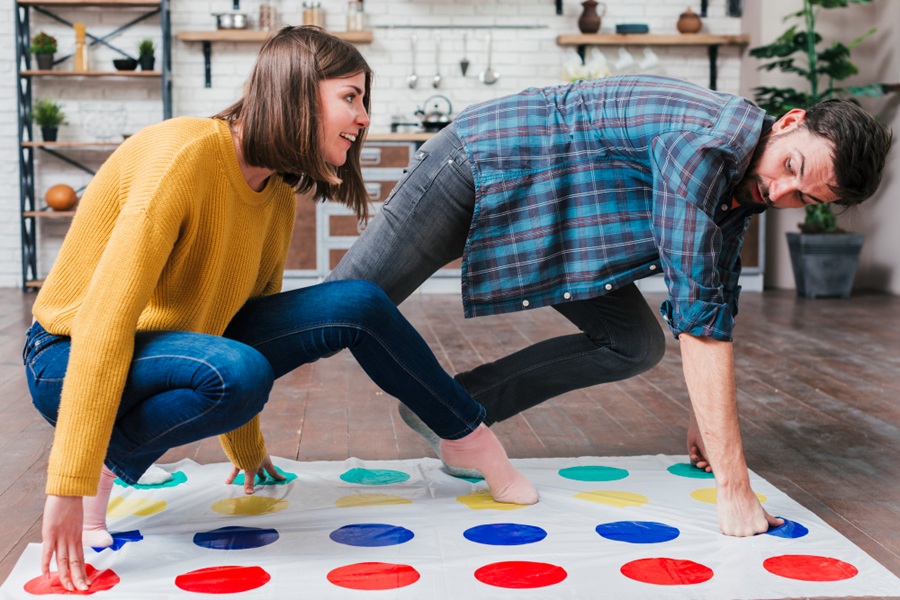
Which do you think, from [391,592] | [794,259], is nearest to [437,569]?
[391,592]

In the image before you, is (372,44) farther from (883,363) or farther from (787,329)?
(883,363)

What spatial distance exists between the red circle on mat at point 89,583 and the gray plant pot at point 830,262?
4612 mm

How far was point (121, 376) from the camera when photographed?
1300mm

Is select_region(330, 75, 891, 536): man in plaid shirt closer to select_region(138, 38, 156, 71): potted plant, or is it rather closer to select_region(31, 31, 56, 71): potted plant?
select_region(138, 38, 156, 71): potted plant

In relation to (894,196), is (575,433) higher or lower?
lower

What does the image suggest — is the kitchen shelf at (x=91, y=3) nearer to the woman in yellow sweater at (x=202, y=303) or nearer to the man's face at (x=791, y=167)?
the woman in yellow sweater at (x=202, y=303)

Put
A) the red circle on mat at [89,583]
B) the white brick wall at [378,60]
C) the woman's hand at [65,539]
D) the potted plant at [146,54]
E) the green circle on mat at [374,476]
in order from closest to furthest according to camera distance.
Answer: the woman's hand at [65,539] < the red circle on mat at [89,583] < the green circle on mat at [374,476] < the potted plant at [146,54] < the white brick wall at [378,60]

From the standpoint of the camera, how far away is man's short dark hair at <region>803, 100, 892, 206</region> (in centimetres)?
145

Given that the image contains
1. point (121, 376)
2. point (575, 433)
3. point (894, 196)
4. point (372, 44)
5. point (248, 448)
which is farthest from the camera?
point (372, 44)

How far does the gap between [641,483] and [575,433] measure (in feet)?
1.46

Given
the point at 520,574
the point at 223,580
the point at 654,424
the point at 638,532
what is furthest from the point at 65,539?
the point at 654,424

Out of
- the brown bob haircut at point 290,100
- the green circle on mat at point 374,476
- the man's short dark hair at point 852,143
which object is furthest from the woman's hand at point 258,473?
the man's short dark hair at point 852,143

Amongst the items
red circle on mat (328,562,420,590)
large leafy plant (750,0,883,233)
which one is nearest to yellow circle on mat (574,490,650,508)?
red circle on mat (328,562,420,590)

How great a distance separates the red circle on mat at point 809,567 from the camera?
4.75 ft
